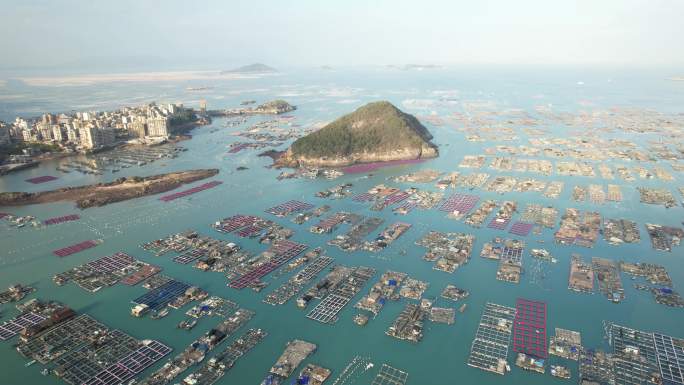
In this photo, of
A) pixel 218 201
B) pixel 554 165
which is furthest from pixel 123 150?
pixel 554 165

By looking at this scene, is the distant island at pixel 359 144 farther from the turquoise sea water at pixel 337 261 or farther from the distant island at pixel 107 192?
the distant island at pixel 107 192

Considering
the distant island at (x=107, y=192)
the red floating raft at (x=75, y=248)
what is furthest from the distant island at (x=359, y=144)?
the red floating raft at (x=75, y=248)

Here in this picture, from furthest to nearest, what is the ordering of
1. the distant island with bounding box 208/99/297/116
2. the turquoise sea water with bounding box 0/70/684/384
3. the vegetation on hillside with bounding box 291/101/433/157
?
the distant island with bounding box 208/99/297/116
the vegetation on hillside with bounding box 291/101/433/157
the turquoise sea water with bounding box 0/70/684/384

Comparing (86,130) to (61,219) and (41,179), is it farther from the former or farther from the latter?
(61,219)

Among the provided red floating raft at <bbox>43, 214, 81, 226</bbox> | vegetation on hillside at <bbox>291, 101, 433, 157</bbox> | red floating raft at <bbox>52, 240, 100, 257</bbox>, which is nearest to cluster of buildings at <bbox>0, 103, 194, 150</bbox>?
red floating raft at <bbox>43, 214, 81, 226</bbox>

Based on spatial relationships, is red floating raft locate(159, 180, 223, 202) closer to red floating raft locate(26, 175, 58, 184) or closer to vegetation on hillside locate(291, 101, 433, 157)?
vegetation on hillside locate(291, 101, 433, 157)

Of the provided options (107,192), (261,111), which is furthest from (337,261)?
(261,111)
